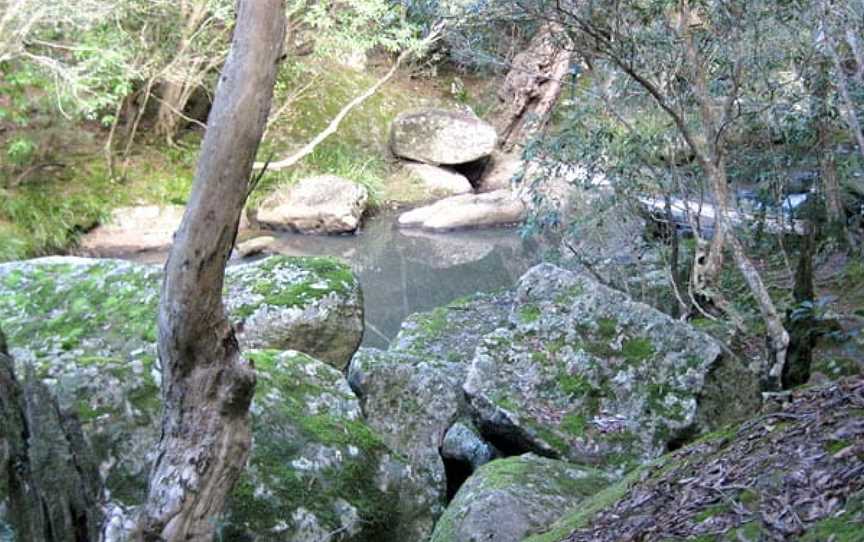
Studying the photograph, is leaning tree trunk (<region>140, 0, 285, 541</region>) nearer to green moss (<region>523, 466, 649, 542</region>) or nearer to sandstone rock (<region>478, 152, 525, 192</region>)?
green moss (<region>523, 466, 649, 542</region>)

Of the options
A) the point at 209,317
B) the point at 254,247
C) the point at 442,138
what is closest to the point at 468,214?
the point at 442,138

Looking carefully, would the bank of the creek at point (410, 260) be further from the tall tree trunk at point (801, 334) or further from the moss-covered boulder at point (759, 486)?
the moss-covered boulder at point (759, 486)

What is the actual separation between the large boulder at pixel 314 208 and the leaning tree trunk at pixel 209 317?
581 inches

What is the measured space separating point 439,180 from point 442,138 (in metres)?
1.15

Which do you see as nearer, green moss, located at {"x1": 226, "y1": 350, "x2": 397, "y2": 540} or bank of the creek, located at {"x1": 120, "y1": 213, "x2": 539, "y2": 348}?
green moss, located at {"x1": 226, "y1": 350, "x2": 397, "y2": 540}

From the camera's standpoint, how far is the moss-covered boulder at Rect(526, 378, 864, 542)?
2232 mm

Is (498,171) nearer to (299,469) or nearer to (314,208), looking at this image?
(314,208)

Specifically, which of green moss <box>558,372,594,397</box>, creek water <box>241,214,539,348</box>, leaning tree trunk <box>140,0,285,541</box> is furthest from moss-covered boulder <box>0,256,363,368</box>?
creek water <box>241,214,539,348</box>

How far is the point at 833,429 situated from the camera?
2.61 metres

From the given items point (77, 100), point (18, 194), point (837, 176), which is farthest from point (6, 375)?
point (18, 194)

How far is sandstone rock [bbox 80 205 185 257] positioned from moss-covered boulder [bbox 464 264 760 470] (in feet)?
37.2

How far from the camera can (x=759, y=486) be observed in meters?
2.50

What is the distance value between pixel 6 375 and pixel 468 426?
3504 mm

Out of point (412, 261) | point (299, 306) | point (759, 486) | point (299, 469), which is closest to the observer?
point (759, 486)
